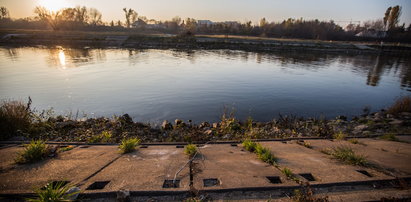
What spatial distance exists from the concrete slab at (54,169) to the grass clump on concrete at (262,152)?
10.3ft

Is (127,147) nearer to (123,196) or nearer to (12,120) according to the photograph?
(123,196)

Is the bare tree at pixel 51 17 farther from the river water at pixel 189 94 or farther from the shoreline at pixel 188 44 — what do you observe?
the river water at pixel 189 94

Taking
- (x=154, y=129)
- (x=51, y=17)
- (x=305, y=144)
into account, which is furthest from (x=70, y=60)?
(x=51, y=17)

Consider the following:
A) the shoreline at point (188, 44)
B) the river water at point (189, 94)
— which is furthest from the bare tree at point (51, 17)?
the river water at point (189, 94)

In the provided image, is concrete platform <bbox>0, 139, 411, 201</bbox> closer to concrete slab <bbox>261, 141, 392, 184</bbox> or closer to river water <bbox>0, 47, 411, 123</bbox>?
concrete slab <bbox>261, 141, 392, 184</bbox>

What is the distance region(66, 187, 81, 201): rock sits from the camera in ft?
8.98

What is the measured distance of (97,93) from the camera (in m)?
13.0

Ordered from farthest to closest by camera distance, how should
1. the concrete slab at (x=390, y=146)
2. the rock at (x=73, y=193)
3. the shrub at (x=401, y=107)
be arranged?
1. the shrub at (x=401, y=107)
2. the concrete slab at (x=390, y=146)
3. the rock at (x=73, y=193)

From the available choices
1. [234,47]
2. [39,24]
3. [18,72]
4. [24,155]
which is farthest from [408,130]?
[39,24]

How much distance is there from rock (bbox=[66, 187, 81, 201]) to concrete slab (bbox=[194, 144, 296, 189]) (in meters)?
1.73

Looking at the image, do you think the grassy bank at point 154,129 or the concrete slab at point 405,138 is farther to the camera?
the grassy bank at point 154,129

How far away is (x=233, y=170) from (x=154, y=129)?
5.04 metres

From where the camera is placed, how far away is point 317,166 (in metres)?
3.92

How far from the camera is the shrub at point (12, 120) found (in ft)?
20.2
